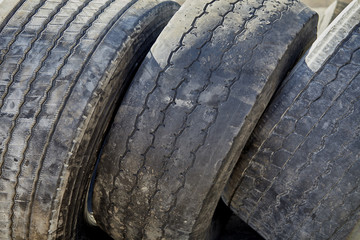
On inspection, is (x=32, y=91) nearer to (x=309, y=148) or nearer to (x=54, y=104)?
(x=54, y=104)

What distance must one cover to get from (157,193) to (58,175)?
1.46 ft

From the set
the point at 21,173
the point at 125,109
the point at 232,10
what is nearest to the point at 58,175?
the point at 21,173

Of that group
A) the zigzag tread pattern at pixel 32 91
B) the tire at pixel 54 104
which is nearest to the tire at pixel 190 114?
the tire at pixel 54 104

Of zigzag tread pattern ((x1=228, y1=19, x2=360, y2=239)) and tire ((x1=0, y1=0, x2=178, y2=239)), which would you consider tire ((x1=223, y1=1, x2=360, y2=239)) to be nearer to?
zigzag tread pattern ((x1=228, y1=19, x2=360, y2=239))

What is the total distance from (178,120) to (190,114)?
58 mm

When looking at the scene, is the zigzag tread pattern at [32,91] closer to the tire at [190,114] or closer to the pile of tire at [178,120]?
the pile of tire at [178,120]

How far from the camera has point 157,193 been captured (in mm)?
1690

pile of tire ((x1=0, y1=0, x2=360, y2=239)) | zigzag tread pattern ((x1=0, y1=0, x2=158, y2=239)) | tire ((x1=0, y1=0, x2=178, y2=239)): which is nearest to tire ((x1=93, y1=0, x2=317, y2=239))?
pile of tire ((x1=0, y1=0, x2=360, y2=239))

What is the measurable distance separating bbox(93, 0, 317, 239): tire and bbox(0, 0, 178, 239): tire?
0.38 ft

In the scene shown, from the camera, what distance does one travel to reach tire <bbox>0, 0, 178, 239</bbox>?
1639 mm

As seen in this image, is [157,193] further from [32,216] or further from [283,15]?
[283,15]

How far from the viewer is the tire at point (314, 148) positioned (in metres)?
1.69

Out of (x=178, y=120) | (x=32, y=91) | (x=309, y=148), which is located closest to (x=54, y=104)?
(x=32, y=91)

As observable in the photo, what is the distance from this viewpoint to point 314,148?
1.70 meters
